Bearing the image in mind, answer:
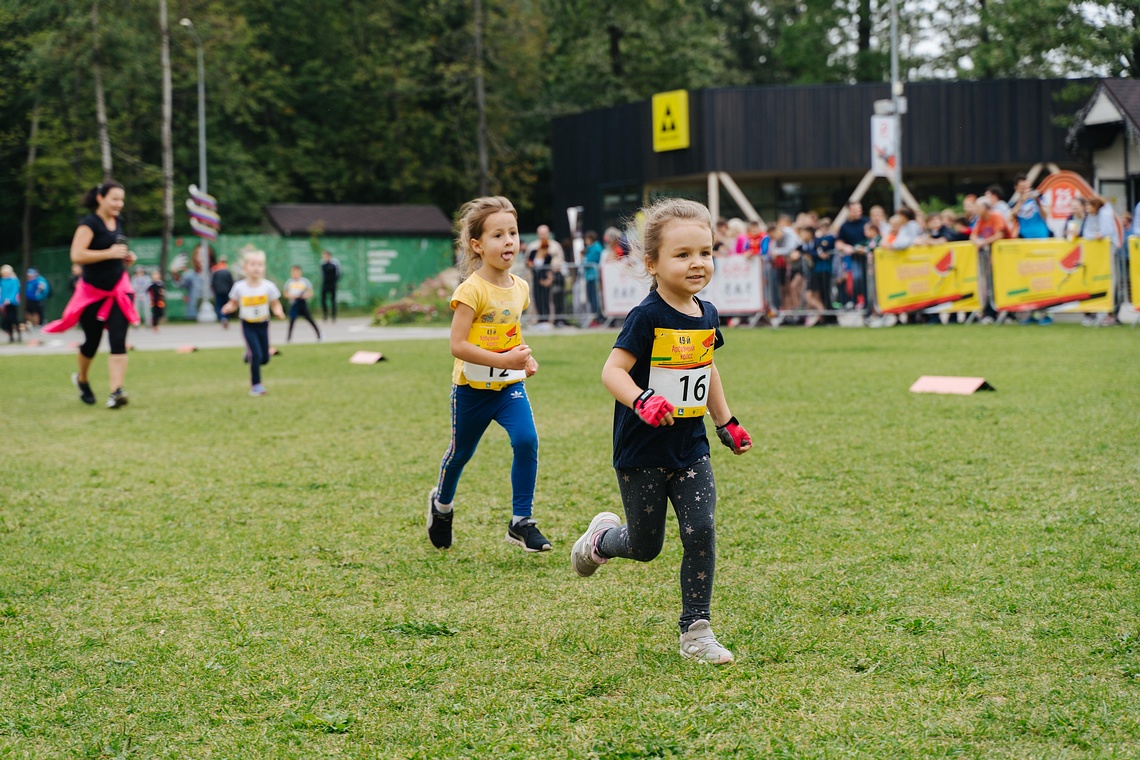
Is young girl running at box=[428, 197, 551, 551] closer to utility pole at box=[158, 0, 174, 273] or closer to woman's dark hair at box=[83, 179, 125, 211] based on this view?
woman's dark hair at box=[83, 179, 125, 211]

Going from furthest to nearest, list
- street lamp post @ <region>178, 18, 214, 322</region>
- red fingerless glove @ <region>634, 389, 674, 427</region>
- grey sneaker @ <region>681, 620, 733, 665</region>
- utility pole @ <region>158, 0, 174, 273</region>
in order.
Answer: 1. utility pole @ <region>158, 0, 174, 273</region>
2. street lamp post @ <region>178, 18, 214, 322</region>
3. grey sneaker @ <region>681, 620, 733, 665</region>
4. red fingerless glove @ <region>634, 389, 674, 427</region>

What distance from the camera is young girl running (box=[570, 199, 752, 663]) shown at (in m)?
4.25

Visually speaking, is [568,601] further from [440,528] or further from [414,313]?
→ [414,313]

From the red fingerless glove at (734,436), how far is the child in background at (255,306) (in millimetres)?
9632

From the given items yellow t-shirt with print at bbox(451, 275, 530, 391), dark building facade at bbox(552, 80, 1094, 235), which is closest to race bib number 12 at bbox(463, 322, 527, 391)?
yellow t-shirt with print at bbox(451, 275, 530, 391)

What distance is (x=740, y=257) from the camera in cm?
2286

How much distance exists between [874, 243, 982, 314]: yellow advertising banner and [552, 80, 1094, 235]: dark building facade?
38.1 feet

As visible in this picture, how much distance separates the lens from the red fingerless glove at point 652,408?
12.7ft

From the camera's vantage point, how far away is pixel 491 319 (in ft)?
19.3

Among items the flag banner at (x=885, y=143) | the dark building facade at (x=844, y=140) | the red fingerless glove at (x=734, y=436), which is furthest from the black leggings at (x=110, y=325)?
the dark building facade at (x=844, y=140)

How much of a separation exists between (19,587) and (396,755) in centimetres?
279

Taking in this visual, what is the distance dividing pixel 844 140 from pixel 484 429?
3069 centimetres

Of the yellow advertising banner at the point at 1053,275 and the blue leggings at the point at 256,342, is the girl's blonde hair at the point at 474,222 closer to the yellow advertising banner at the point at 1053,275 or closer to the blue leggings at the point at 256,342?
the blue leggings at the point at 256,342

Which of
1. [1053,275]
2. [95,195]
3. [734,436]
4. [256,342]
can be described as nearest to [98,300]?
[95,195]
